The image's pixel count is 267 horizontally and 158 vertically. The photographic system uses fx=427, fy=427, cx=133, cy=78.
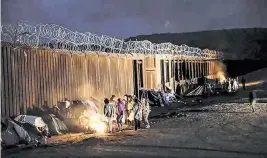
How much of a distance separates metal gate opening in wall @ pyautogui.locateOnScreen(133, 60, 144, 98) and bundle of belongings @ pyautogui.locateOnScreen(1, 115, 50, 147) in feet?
36.7

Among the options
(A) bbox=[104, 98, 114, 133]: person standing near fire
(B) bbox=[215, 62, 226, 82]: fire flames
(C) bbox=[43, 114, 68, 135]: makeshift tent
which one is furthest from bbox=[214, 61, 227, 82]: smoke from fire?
(C) bbox=[43, 114, 68, 135]: makeshift tent

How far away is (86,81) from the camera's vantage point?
57.8 feet

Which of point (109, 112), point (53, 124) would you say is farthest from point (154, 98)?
point (53, 124)

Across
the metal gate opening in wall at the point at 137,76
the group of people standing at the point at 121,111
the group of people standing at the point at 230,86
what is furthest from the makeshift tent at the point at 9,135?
the group of people standing at the point at 230,86

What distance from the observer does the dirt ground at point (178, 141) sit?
10.1 metres

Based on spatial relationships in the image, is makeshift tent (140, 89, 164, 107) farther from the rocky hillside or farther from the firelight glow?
the rocky hillside

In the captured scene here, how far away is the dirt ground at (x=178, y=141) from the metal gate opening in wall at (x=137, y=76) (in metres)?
6.99

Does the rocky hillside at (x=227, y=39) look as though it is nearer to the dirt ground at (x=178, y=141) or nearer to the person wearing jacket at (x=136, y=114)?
the dirt ground at (x=178, y=141)

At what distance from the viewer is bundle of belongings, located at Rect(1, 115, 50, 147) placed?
1152 cm

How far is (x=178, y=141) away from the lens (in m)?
11.8

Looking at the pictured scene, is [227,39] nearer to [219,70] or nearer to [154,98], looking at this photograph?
[219,70]

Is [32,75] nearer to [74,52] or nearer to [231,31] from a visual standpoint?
[74,52]

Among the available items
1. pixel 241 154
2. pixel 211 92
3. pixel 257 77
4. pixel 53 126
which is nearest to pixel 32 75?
pixel 53 126

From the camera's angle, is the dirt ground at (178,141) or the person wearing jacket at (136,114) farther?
the person wearing jacket at (136,114)
